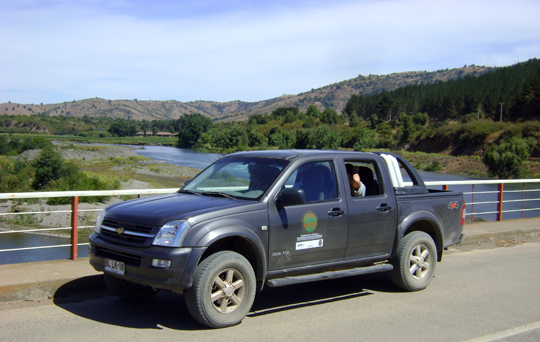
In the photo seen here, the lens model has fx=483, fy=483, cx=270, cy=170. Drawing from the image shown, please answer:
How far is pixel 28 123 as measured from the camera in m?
159

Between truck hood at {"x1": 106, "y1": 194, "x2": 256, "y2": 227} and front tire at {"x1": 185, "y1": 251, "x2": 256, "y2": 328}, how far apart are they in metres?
0.48

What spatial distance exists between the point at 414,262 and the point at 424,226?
621 millimetres

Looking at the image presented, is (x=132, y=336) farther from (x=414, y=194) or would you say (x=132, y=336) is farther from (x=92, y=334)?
(x=414, y=194)

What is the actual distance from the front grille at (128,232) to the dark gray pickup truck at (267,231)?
1cm

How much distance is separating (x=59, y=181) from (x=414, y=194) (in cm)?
4386

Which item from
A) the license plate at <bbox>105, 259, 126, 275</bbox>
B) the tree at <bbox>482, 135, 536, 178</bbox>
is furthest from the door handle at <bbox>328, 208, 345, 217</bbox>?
the tree at <bbox>482, 135, 536, 178</bbox>

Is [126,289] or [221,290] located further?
[126,289]

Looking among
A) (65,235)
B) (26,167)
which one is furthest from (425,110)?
(65,235)

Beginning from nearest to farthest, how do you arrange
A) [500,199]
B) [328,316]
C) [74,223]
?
[328,316]
[74,223]
[500,199]

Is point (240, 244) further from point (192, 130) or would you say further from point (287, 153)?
point (192, 130)

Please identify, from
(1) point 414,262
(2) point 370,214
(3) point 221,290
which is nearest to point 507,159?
(1) point 414,262

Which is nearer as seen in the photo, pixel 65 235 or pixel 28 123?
pixel 65 235

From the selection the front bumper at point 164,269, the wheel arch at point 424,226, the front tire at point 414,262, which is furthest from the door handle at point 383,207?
the front bumper at point 164,269

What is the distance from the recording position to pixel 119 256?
4711mm
